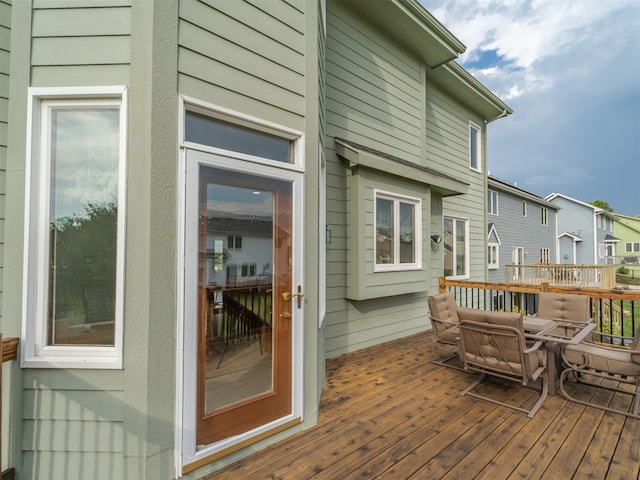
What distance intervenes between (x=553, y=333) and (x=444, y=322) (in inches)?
45.4

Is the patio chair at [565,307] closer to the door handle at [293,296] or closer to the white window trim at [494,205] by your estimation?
the door handle at [293,296]

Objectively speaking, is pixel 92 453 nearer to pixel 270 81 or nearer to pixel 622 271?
pixel 270 81

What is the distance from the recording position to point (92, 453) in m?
1.80

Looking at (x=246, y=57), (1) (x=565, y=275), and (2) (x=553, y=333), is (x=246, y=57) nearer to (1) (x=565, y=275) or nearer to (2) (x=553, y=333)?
(2) (x=553, y=333)

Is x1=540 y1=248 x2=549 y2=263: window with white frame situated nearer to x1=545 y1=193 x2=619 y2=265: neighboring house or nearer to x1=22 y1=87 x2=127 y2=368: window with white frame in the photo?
x1=545 y1=193 x2=619 y2=265: neighboring house

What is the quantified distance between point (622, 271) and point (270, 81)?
33.6 metres

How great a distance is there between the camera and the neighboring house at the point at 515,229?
11625 mm

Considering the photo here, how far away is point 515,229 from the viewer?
1334 centimetres

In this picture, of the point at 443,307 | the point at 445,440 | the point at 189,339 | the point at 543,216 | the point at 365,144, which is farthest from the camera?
the point at 543,216

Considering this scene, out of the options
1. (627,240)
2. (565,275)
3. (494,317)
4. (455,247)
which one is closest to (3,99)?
(494,317)

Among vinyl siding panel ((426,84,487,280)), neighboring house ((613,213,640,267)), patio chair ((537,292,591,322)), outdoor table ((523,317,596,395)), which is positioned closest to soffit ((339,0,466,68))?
vinyl siding panel ((426,84,487,280))

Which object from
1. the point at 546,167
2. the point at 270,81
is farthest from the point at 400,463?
the point at 546,167

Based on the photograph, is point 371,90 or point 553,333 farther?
point 371,90

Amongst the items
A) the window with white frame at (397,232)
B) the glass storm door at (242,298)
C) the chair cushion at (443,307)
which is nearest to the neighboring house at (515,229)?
the window with white frame at (397,232)
